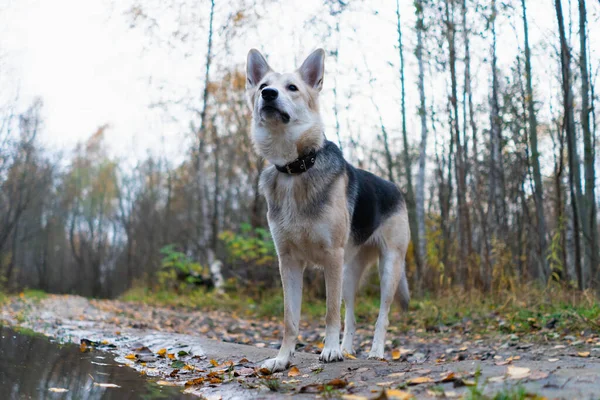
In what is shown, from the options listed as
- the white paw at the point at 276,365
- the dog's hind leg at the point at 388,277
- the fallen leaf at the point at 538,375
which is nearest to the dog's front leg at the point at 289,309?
the white paw at the point at 276,365

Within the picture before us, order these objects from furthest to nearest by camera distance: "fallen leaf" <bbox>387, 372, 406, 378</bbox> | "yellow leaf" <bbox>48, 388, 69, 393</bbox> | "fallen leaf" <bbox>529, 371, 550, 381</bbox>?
"yellow leaf" <bbox>48, 388, 69, 393</bbox> → "fallen leaf" <bbox>387, 372, 406, 378</bbox> → "fallen leaf" <bbox>529, 371, 550, 381</bbox>

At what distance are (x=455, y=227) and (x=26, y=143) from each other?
23.1 m

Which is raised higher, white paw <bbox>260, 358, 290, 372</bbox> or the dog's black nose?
the dog's black nose

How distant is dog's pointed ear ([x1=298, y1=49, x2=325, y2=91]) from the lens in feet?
15.3

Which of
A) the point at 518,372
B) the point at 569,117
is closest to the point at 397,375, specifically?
the point at 518,372

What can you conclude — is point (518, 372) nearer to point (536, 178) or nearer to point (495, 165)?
point (536, 178)

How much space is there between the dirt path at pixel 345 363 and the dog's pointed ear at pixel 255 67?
2.55 meters

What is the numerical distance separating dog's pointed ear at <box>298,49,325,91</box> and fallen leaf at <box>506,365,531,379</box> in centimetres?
290

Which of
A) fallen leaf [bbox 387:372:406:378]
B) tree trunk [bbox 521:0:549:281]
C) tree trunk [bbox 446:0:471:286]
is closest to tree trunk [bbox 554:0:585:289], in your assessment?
tree trunk [bbox 521:0:549:281]

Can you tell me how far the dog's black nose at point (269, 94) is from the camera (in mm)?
4057

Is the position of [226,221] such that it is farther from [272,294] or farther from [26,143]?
[272,294]

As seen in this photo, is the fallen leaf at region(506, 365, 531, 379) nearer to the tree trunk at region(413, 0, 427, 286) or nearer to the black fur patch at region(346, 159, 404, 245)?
the black fur patch at region(346, 159, 404, 245)

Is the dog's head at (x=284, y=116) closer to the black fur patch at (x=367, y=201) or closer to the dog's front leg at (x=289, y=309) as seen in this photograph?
the black fur patch at (x=367, y=201)

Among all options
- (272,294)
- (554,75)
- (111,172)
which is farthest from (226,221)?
(554,75)
